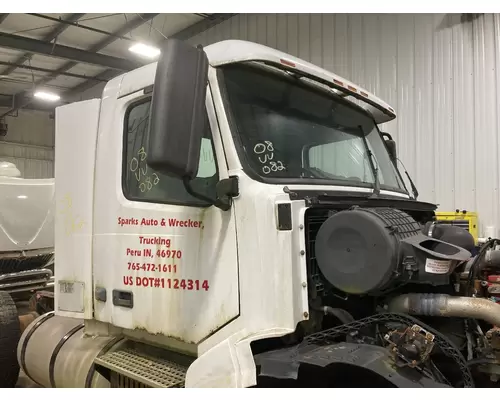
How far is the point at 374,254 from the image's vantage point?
1.90 m

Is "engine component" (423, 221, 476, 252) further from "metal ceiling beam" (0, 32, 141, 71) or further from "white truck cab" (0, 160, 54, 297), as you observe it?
"metal ceiling beam" (0, 32, 141, 71)

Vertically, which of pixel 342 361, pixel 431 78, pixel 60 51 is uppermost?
pixel 60 51

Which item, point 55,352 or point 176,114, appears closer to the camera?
point 176,114

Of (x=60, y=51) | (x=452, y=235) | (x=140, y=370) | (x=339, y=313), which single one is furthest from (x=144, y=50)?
(x=339, y=313)

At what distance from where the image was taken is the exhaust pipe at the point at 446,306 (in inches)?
74.8

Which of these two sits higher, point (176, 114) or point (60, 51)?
point (60, 51)

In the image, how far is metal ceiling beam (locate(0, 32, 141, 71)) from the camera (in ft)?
25.8

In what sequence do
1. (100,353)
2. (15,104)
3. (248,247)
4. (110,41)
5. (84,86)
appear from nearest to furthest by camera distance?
(248,247) < (100,353) < (110,41) < (84,86) < (15,104)

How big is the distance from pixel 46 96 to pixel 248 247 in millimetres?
12699

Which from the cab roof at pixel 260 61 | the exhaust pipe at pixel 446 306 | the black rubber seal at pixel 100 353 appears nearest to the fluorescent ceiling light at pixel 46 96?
the cab roof at pixel 260 61

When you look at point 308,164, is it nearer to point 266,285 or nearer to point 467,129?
point 266,285

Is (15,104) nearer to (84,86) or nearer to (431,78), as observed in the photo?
(84,86)

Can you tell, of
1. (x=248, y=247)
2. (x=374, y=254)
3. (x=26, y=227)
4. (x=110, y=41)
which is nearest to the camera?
(x=374, y=254)

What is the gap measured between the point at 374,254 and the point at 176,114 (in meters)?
0.95
